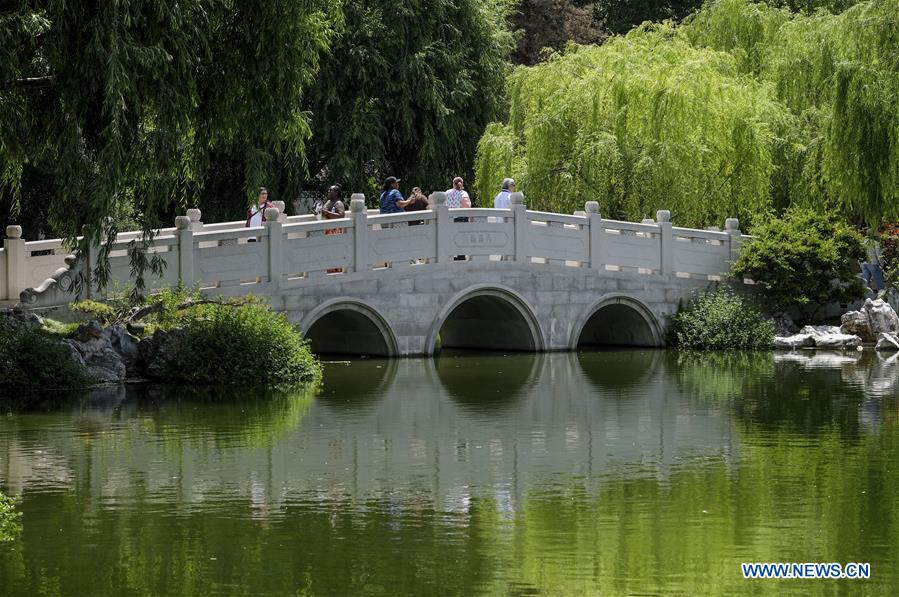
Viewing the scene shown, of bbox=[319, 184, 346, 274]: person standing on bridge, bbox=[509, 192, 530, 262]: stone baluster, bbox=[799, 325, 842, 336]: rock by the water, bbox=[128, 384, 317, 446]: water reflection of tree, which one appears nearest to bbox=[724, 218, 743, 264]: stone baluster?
bbox=[799, 325, 842, 336]: rock by the water

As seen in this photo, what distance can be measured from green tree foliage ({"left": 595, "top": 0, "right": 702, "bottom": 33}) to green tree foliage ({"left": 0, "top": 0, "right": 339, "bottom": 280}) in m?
26.5

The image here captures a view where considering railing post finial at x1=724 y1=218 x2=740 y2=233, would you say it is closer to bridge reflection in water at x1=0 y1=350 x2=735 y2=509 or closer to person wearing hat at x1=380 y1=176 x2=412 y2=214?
person wearing hat at x1=380 y1=176 x2=412 y2=214

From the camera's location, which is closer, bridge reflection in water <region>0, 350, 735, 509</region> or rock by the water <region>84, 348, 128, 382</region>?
bridge reflection in water <region>0, 350, 735, 509</region>

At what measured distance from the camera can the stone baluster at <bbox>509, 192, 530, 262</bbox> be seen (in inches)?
1029

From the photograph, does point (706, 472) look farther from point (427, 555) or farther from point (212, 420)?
point (212, 420)

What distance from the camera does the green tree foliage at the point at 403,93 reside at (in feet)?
104

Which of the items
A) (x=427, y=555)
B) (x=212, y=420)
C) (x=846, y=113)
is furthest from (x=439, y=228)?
(x=427, y=555)

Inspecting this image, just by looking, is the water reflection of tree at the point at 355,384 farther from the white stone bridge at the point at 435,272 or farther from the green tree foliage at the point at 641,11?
the green tree foliage at the point at 641,11

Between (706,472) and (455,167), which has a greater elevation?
(455,167)

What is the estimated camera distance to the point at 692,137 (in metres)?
28.5

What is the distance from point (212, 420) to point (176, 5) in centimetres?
453

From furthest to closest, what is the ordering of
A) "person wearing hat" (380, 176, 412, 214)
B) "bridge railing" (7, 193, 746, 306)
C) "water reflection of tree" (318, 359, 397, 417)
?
"person wearing hat" (380, 176, 412, 214)
"bridge railing" (7, 193, 746, 306)
"water reflection of tree" (318, 359, 397, 417)

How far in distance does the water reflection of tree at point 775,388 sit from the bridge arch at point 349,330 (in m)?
4.57

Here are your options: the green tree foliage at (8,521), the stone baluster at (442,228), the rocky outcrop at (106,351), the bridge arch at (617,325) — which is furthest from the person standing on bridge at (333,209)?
the green tree foliage at (8,521)
